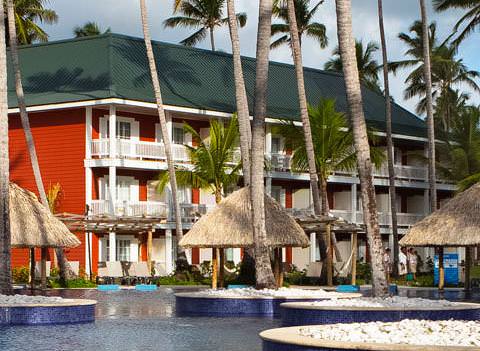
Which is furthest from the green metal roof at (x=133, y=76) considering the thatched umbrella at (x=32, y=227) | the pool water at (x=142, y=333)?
the pool water at (x=142, y=333)

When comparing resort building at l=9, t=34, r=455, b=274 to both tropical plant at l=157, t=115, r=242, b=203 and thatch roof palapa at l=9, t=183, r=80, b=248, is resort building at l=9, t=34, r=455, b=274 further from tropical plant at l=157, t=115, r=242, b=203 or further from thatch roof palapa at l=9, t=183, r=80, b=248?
thatch roof palapa at l=9, t=183, r=80, b=248

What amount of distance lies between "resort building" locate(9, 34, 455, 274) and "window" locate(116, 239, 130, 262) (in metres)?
0.05

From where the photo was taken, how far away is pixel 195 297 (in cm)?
2642

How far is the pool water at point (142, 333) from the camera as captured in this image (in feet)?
61.1

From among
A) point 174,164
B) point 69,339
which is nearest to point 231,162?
point 174,164

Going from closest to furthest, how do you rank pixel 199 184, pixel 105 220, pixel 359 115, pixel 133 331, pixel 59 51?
pixel 133 331 < pixel 359 115 < pixel 105 220 < pixel 199 184 < pixel 59 51

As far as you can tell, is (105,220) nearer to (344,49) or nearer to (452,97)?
(344,49)

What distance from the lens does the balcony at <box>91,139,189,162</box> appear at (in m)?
45.5

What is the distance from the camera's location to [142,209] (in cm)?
4591

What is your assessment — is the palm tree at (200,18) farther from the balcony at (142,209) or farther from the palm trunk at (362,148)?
the palm trunk at (362,148)

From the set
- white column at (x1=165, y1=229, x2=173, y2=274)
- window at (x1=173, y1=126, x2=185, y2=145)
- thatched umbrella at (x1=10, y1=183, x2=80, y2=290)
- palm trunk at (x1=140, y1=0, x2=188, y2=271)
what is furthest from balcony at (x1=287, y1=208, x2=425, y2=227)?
thatched umbrella at (x1=10, y1=183, x2=80, y2=290)

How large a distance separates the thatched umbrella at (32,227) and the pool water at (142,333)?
6.53 meters

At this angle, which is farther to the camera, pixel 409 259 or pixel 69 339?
pixel 409 259

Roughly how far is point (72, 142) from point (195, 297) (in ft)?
70.2
